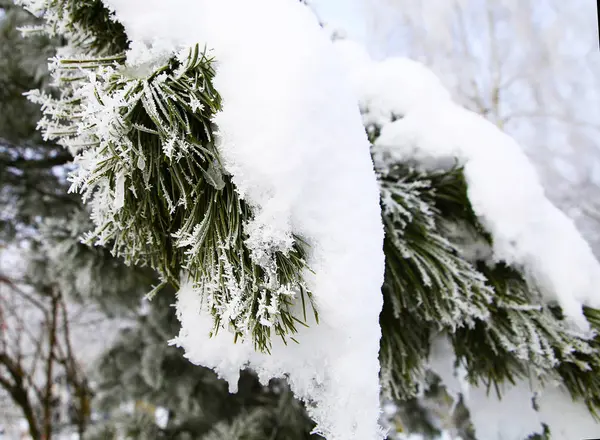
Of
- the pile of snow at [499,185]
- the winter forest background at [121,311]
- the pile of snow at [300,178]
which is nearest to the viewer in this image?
the pile of snow at [300,178]

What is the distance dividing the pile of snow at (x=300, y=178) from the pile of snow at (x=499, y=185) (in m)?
0.39

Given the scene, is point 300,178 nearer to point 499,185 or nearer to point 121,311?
point 499,185

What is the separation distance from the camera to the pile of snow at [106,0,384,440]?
0.52m

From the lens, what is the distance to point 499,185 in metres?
0.88

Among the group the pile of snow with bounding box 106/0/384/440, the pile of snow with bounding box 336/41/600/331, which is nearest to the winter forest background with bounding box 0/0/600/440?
the pile of snow with bounding box 336/41/600/331

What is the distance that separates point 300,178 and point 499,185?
0.57 meters

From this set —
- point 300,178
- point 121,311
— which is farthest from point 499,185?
point 121,311

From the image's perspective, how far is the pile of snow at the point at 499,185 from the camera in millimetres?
878

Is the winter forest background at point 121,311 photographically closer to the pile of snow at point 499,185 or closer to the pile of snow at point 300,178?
the pile of snow at point 499,185

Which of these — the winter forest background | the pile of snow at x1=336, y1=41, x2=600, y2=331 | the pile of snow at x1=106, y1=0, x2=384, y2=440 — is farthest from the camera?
the winter forest background

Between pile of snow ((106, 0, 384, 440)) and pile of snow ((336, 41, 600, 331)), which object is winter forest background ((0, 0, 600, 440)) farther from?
pile of snow ((106, 0, 384, 440))

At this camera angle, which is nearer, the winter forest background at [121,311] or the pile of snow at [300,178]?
the pile of snow at [300,178]

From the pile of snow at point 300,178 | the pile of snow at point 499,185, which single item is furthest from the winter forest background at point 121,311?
the pile of snow at point 300,178

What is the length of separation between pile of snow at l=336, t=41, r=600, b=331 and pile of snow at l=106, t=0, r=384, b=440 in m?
0.39
